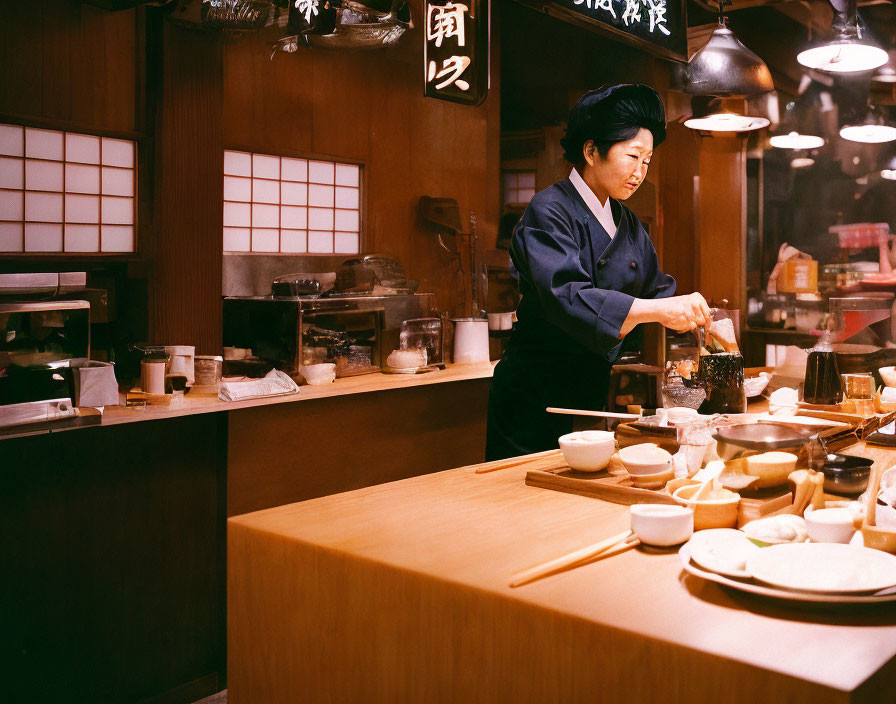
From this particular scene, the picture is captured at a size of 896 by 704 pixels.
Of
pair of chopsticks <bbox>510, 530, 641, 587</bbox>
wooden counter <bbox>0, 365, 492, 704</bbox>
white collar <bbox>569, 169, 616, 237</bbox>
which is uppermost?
white collar <bbox>569, 169, 616, 237</bbox>

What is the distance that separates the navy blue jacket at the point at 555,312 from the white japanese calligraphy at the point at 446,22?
4.74 feet

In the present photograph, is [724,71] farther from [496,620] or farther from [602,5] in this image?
[496,620]

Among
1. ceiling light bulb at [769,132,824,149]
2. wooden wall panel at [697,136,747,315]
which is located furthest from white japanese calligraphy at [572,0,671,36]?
wooden wall panel at [697,136,747,315]

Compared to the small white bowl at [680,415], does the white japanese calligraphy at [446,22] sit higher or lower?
higher

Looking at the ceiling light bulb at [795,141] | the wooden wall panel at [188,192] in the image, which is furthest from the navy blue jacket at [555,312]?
the ceiling light bulb at [795,141]

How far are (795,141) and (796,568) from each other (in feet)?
22.6

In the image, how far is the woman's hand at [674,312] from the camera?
2.55 meters

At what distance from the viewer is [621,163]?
2.90 metres

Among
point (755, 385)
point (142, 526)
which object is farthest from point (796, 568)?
point (142, 526)

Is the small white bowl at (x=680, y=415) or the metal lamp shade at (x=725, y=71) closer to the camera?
the small white bowl at (x=680, y=415)

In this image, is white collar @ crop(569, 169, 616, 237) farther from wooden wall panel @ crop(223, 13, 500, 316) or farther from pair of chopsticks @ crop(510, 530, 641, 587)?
wooden wall panel @ crop(223, 13, 500, 316)

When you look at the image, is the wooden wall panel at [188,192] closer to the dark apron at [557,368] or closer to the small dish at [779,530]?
the dark apron at [557,368]

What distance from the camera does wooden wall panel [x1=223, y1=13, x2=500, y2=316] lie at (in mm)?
4977

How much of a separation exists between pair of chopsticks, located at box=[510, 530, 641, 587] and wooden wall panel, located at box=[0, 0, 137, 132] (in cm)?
341
